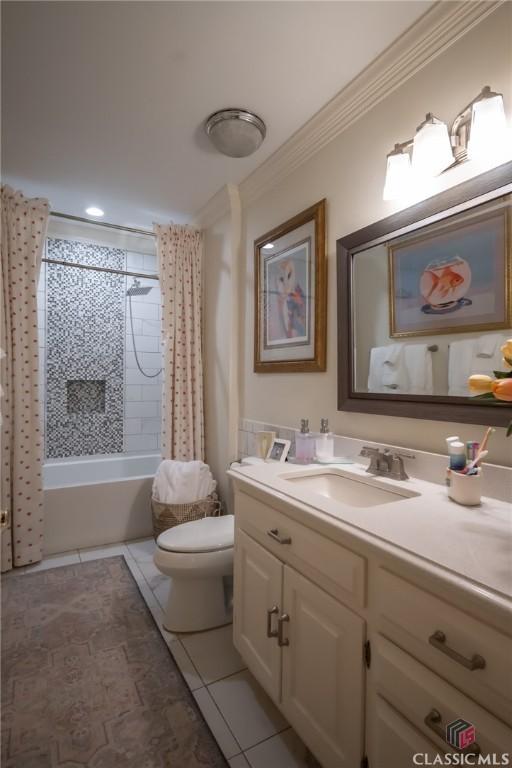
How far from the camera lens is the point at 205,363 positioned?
116 inches

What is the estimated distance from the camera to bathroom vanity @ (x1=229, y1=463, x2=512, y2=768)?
66 cm

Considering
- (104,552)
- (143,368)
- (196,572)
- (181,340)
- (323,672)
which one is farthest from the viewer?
(143,368)

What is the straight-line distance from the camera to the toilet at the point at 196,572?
174cm

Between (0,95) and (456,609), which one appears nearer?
(456,609)

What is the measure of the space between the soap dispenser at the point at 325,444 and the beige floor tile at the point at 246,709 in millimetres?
931

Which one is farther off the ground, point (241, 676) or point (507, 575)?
point (507, 575)

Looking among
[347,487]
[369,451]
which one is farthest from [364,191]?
[347,487]

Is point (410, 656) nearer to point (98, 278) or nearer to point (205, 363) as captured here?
point (205, 363)

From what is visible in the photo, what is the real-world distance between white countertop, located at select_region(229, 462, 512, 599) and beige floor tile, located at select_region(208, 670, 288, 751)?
844 millimetres

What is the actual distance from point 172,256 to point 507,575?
2714mm

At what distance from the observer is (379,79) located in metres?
1.46

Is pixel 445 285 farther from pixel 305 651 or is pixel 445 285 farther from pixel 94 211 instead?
pixel 94 211

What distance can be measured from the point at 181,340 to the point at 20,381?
3.54 feet

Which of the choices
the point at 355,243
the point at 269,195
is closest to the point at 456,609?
the point at 355,243
